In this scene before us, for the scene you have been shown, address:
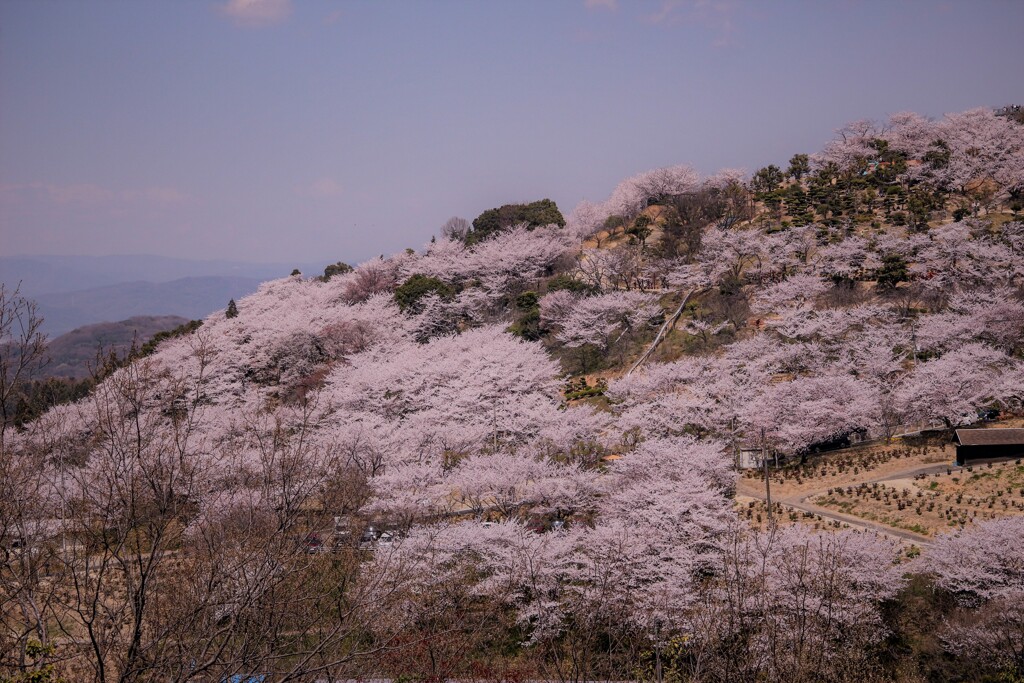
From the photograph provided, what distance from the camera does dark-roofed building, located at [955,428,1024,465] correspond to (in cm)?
2459

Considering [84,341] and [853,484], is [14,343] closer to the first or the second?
[853,484]

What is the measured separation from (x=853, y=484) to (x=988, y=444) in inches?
189

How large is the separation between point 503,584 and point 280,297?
45587mm

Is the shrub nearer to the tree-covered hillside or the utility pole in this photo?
the tree-covered hillside

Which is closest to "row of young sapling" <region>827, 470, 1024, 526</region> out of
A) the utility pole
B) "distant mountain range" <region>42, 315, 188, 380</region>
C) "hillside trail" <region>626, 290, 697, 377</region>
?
the utility pole

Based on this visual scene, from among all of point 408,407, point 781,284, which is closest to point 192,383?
point 408,407

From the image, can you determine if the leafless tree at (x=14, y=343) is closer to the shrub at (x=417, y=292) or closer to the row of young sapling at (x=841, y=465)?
the row of young sapling at (x=841, y=465)

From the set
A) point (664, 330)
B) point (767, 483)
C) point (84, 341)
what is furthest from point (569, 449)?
point (84, 341)

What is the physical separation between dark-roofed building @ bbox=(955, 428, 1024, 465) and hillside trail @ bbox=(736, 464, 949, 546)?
898mm

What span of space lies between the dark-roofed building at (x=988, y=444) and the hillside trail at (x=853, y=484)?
0.90m

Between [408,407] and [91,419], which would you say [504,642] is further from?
[91,419]

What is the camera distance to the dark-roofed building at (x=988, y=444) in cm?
2459

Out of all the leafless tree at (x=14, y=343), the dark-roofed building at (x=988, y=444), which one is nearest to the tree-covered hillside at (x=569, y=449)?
the leafless tree at (x=14, y=343)

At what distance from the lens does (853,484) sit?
82.0ft
